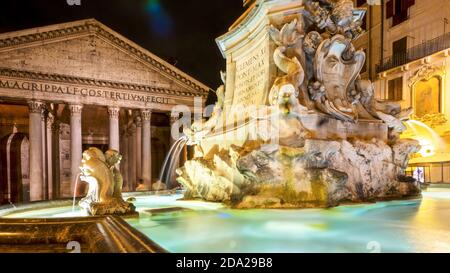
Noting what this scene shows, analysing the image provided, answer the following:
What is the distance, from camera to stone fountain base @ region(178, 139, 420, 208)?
4.15 m

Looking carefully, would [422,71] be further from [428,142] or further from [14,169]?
[14,169]

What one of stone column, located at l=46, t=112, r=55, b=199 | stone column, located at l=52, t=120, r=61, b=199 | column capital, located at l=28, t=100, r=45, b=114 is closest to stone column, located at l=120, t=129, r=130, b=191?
stone column, located at l=52, t=120, r=61, b=199

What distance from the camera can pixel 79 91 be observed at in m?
21.3

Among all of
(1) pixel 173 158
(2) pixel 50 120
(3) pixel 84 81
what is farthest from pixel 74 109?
(1) pixel 173 158

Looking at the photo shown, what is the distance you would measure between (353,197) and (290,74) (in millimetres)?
1929

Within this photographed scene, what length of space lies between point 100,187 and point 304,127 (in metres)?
2.80

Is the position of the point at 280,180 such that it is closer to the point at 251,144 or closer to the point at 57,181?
the point at 251,144

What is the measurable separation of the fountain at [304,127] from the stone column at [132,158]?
20550 millimetres

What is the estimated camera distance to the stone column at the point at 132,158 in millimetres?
25250

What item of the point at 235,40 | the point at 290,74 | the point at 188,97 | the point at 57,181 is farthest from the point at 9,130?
the point at 290,74

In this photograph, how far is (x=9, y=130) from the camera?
2450 centimetres

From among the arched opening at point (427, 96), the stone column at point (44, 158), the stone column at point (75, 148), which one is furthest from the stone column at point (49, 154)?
the arched opening at point (427, 96)

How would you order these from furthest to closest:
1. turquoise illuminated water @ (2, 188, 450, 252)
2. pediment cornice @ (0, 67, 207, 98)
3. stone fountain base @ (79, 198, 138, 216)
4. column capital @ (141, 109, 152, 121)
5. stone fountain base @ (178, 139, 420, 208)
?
column capital @ (141, 109, 152, 121) < pediment cornice @ (0, 67, 207, 98) < stone fountain base @ (178, 139, 420, 208) < stone fountain base @ (79, 198, 138, 216) < turquoise illuminated water @ (2, 188, 450, 252)

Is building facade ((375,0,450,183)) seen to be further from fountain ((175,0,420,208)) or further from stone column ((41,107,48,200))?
stone column ((41,107,48,200))
